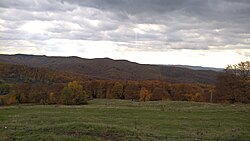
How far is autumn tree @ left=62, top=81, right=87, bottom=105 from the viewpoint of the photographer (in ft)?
243

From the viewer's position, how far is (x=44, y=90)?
95.2 meters

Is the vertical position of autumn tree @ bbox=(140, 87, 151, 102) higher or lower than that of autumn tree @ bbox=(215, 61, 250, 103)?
lower

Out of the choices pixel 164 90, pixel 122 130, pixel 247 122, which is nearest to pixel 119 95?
pixel 164 90

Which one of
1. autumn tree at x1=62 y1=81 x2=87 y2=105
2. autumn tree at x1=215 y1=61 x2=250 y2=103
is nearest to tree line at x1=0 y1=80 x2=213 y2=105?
autumn tree at x1=62 y1=81 x2=87 y2=105

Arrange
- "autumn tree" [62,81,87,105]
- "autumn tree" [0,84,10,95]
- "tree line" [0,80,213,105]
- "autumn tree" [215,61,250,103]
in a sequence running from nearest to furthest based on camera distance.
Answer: "autumn tree" [215,61,250,103]
"autumn tree" [62,81,87,105]
"tree line" [0,80,213,105]
"autumn tree" [0,84,10,95]

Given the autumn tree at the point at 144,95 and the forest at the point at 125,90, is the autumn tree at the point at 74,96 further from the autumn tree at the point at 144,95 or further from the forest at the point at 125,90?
the autumn tree at the point at 144,95

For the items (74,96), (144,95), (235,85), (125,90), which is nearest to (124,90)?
(125,90)

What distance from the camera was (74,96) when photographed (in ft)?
255

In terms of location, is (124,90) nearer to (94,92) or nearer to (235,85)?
(94,92)

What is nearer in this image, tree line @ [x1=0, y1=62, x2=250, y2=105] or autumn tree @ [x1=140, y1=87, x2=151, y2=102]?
tree line @ [x1=0, y1=62, x2=250, y2=105]

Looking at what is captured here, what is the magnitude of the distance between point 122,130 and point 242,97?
4767 centimetres

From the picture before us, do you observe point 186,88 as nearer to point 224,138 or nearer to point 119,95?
point 119,95

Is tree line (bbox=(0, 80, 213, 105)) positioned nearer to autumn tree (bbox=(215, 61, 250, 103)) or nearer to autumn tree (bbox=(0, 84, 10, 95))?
autumn tree (bbox=(0, 84, 10, 95))

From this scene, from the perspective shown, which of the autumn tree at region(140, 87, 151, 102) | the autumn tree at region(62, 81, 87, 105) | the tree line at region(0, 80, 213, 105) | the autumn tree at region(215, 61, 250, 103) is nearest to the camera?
the autumn tree at region(215, 61, 250, 103)
